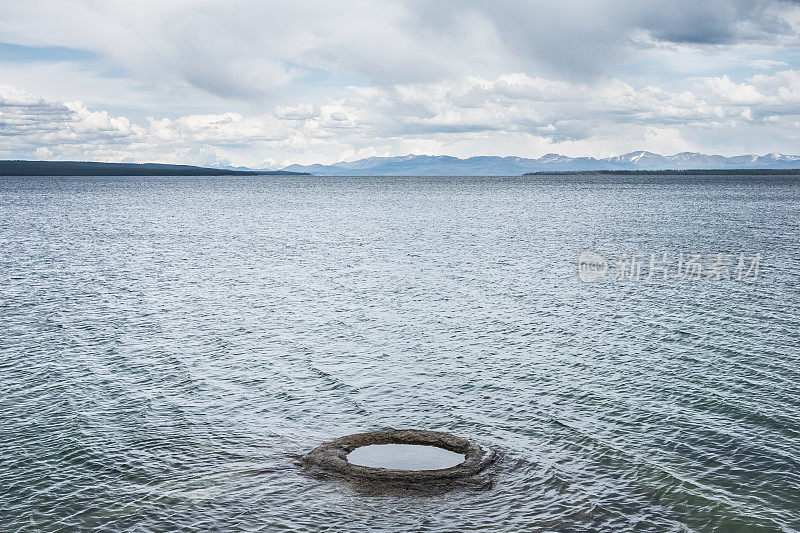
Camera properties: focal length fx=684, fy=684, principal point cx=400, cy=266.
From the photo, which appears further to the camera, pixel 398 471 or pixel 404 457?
pixel 404 457

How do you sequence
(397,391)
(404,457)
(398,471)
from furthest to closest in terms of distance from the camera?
(397,391), (404,457), (398,471)

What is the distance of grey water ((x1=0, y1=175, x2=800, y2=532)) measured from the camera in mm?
18219

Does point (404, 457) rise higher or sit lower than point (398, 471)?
lower

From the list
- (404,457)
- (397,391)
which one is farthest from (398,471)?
(397,391)

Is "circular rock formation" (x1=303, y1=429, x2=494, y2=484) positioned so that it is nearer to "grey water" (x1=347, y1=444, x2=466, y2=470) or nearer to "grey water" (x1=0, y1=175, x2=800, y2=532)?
"grey water" (x1=347, y1=444, x2=466, y2=470)

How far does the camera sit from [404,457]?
68.7ft

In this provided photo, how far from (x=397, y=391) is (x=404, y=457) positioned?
6967 mm

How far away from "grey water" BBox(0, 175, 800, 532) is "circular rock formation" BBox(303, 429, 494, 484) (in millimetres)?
685

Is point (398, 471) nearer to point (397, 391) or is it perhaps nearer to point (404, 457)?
point (404, 457)

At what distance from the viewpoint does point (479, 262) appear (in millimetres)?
65562

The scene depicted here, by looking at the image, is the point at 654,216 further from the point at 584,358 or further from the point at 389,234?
the point at 584,358

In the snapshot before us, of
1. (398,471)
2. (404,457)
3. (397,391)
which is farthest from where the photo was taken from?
(397,391)

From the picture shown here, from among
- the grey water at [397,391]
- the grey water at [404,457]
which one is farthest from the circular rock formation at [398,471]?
the grey water at [397,391]

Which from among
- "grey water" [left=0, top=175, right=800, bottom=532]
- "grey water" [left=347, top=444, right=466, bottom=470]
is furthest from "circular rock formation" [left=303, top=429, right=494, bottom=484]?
"grey water" [left=0, top=175, right=800, bottom=532]
